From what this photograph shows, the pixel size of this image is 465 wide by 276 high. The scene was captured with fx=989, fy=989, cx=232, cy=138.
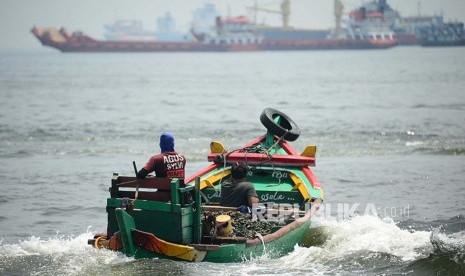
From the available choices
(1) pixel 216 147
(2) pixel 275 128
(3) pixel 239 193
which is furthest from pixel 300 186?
(3) pixel 239 193

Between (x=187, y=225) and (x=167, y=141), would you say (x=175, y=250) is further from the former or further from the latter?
(x=167, y=141)

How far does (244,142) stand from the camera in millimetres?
34969

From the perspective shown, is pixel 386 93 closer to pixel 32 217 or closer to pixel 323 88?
pixel 323 88

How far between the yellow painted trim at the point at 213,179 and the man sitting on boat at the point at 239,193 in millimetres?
1961

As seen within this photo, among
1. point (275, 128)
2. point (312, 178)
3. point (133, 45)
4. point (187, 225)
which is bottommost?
point (133, 45)

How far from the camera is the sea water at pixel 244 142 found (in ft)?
53.3

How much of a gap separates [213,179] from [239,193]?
257cm

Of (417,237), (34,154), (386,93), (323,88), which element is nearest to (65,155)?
(34,154)

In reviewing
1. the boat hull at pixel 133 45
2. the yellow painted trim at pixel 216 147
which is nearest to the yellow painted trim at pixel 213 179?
the yellow painted trim at pixel 216 147

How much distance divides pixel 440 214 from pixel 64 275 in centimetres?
952

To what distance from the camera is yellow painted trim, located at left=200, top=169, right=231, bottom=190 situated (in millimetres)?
19094

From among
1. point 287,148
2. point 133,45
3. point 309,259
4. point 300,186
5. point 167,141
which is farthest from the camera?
point 133,45

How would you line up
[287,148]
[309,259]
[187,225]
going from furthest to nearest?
1. [287,148]
2. [309,259]
3. [187,225]

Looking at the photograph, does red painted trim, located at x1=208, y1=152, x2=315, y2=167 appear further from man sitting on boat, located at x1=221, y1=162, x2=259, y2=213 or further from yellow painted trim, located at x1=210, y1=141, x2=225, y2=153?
man sitting on boat, located at x1=221, y1=162, x2=259, y2=213
